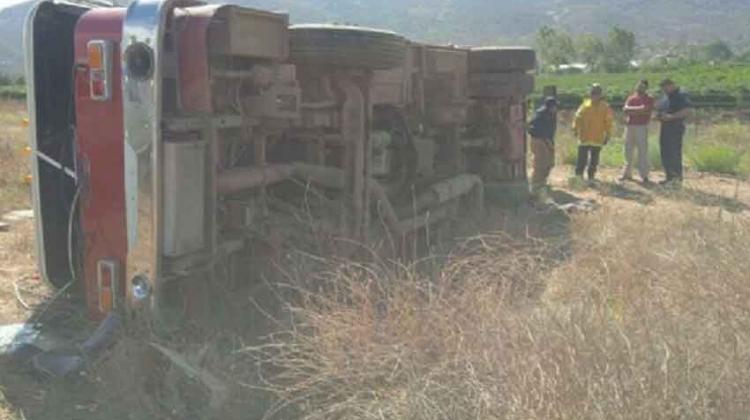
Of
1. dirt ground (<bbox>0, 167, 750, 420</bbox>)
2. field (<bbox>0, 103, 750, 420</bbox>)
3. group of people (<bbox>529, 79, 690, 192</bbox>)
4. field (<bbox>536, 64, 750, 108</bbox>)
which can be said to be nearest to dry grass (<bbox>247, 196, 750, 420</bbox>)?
field (<bbox>0, 103, 750, 420</bbox>)

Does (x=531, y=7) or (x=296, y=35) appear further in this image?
(x=531, y=7)

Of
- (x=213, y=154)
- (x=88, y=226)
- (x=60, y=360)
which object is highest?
(x=213, y=154)

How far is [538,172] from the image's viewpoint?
464 inches

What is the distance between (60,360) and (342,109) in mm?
2169

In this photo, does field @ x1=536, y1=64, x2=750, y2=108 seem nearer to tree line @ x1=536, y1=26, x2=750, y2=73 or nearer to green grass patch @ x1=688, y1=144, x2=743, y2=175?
green grass patch @ x1=688, y1=144, x2=743, y2=175

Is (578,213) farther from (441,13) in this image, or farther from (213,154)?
(441,13)

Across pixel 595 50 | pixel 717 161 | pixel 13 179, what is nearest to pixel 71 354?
pixel 13 179

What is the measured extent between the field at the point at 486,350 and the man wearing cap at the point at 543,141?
6504mm

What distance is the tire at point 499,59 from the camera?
27.9 ft

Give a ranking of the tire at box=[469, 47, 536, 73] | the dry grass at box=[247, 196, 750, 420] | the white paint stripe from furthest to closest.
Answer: the tire at box=[469, 47, 536, 73]
the white paint stripe
the dry grass at box=[247, 196, 750, 420]

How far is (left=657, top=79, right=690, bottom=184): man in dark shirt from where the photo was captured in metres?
12.5

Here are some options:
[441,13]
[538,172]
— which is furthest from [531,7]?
[538,172]

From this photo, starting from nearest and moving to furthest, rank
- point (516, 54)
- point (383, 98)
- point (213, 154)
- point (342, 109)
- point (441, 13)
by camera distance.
Answer: 1. point (213, 154)
2. point (342, 109)
3. point (383, 98)
4. point (516, 54)
5. point (441, 13)

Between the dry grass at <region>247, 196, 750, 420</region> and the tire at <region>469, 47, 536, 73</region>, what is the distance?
4.22 m
